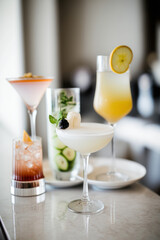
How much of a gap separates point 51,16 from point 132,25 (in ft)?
6.50

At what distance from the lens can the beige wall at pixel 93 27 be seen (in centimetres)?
584

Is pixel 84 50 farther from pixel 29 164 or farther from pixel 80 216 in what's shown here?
pixel 80 216

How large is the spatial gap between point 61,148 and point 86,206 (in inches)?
12.4

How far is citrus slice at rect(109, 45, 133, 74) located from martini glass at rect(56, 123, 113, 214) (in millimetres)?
289

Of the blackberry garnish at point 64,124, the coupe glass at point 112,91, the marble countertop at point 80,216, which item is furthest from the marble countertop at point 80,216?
the coupe glass at point 112,91

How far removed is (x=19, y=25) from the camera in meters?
4.41

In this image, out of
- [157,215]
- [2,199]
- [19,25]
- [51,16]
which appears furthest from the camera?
[51,16]

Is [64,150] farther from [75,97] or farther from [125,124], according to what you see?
[125,124]

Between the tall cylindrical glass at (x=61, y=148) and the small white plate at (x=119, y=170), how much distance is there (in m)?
0.09

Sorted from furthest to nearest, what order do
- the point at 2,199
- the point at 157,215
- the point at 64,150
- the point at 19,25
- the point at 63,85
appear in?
1. the point at 63,85
2. the point at 19,25
3. the point at 64,150
4. the point at 2,199
5. the point at 157,215

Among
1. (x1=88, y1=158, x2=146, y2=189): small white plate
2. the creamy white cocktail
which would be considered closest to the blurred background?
(x1=88, y1=158, x2=146, y2=189): small white plate

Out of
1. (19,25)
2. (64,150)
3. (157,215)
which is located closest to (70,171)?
(64,150)

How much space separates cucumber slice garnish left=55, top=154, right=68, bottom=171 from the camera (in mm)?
1275

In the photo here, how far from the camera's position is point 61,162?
1.28 metres
